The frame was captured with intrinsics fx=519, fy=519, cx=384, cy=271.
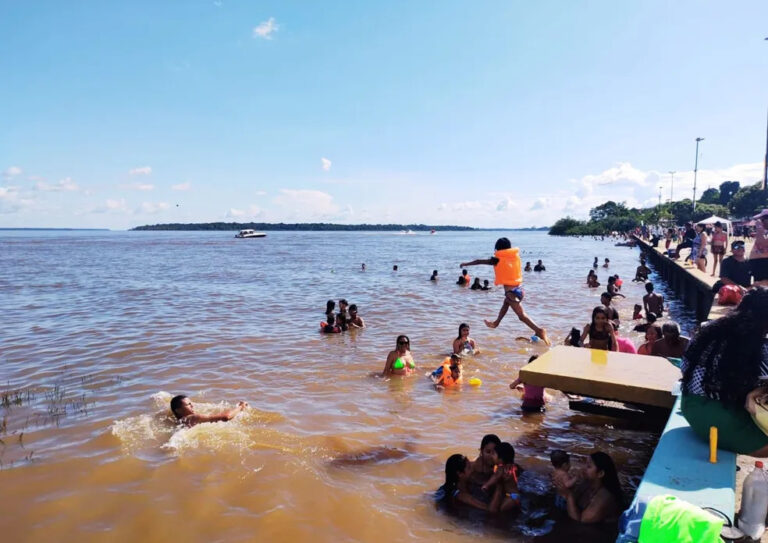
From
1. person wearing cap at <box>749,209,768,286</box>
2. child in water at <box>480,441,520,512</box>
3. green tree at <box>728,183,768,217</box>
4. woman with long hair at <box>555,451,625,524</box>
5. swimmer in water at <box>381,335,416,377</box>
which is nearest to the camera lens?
woman with long hair at <box>555,451,625,524</box>

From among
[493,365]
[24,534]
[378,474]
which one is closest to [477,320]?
[493,365]

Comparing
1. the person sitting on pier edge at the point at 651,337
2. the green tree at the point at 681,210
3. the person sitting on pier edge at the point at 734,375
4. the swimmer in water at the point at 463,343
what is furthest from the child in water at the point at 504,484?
the green tree at the point at 681,210

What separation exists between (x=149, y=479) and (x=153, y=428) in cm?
150

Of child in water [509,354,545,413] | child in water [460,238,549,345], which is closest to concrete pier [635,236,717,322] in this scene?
child in water [460,238,549,345]

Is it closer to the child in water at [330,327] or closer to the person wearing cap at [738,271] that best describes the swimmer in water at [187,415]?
the child in water at [330,327]

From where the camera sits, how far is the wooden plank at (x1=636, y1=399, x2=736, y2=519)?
3.09 m

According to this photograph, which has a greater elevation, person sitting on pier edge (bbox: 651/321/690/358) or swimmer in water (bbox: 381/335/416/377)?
person sitting on pier edge (bbox: 651/321/690/358)

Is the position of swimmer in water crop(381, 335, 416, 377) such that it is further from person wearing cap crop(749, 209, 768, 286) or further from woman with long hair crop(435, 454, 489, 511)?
person wearing cap crop(749, 209, 768, 286)

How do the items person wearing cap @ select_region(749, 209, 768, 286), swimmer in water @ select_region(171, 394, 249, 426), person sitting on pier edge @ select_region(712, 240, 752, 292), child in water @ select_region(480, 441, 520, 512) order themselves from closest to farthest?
child in water @ select_region(480, 441, 520, 512), swimmer in water @ select_region(171, 394, 249, 426), person wearing cap @ select_region(749, 209, 768, 286), person sitting on pier edge @ select_region(712, 240, 752, 292)

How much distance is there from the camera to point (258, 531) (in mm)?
4645

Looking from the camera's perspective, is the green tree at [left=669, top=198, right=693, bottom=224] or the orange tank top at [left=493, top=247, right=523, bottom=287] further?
the green tree at [left=669, top=198, right=693, bottom=224]

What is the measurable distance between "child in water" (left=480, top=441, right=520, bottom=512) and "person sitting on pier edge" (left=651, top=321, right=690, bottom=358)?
3.79 m

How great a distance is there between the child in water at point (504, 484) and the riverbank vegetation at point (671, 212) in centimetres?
6488

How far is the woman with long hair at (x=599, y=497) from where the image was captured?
14.6ft
